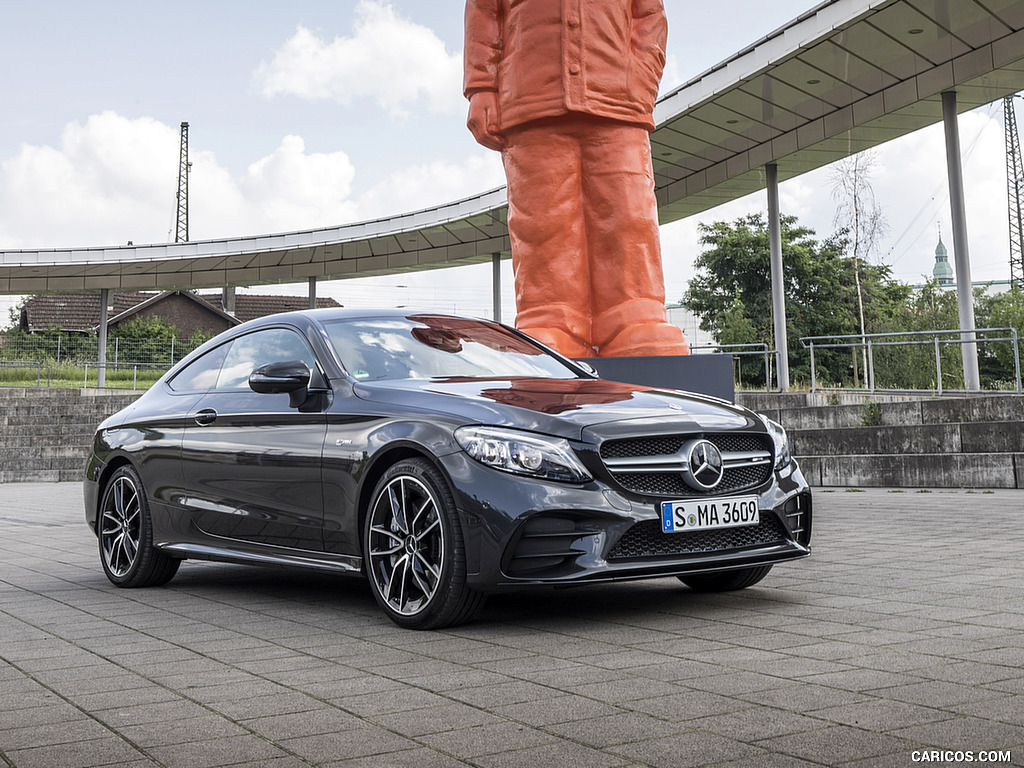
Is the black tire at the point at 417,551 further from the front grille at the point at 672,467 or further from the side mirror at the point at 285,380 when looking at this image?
the side mirror at the point at 285,380

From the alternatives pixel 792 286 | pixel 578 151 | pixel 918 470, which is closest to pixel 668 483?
pixel 578 151

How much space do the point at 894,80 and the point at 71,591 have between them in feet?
44.7

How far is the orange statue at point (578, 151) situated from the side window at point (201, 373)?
3.26 meters

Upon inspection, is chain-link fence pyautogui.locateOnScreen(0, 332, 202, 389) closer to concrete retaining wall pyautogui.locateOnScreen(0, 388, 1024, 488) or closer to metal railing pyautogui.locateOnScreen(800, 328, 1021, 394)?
metal railing pyautogui.locateOnScreen(800, 328, 1021, 394)

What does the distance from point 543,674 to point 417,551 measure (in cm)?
107

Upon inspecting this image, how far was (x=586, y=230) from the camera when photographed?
9227 millimetres

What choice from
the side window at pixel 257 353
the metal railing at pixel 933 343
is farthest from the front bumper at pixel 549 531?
the metal railing at pixel 933 343

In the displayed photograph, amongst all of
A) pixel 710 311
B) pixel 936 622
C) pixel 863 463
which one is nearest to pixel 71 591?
pixel 936 622

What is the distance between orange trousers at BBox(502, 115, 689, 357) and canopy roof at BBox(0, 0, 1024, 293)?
243 inches

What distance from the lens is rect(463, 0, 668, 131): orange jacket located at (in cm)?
885

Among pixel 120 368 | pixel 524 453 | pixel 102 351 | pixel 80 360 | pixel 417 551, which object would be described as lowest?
pixel 417 551

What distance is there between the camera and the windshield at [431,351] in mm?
5328

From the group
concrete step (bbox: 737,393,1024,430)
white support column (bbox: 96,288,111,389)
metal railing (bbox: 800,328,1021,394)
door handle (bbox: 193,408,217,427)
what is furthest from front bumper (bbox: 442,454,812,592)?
white support column (bbox: 96,288,111,389)

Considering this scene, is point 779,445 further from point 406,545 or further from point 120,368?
point 120,368
